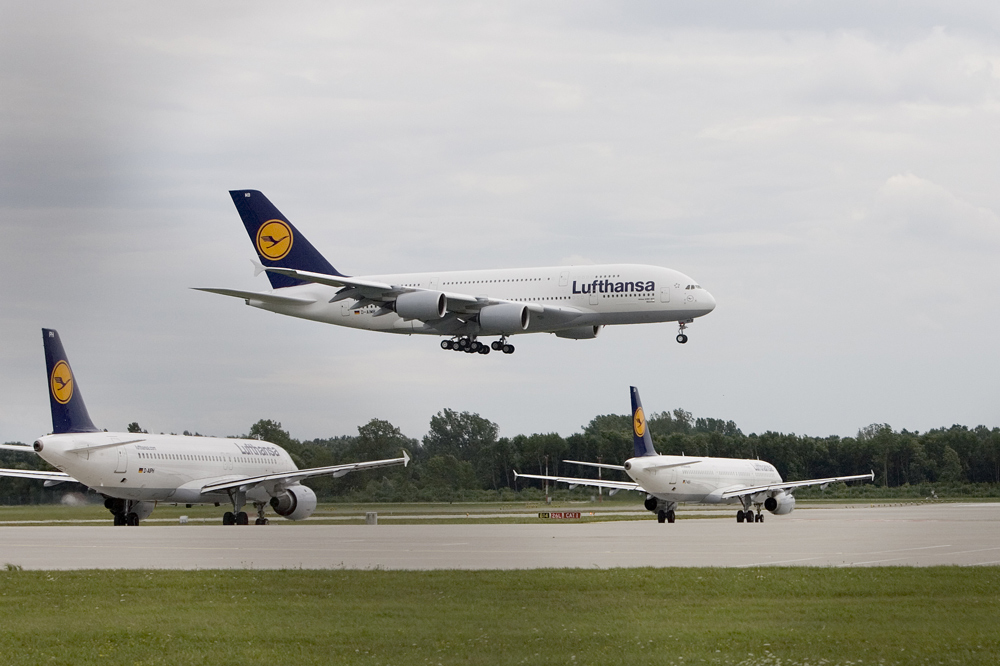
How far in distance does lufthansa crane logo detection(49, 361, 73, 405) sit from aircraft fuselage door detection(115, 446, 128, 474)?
469 cm

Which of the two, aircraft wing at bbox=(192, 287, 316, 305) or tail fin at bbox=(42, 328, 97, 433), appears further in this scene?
tail fin at bbox=(42, 328, 97, 433)

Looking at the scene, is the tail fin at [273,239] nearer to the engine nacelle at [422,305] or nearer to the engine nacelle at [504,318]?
the engine nacelle at [422,305]

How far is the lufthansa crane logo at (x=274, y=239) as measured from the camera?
6938 centimetres

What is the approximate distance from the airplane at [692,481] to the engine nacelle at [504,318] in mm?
24456

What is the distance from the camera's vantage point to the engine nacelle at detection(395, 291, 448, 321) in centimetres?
6109

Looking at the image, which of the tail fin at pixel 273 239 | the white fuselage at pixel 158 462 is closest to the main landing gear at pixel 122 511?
the white fuselage at pixel 158 462

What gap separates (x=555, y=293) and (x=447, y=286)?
22.9 ft

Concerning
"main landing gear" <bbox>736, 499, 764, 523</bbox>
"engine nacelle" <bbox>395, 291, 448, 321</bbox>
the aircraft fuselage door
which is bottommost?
"main landing gear" <bbox>736, 499, 764, 523</bbox>

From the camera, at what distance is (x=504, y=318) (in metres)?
60.7

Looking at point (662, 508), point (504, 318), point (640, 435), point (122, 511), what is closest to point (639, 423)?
point (640, 435)

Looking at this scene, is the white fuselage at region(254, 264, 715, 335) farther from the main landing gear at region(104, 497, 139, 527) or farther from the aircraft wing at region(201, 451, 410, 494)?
the main landing gear at region(104, 497, 139, 527)

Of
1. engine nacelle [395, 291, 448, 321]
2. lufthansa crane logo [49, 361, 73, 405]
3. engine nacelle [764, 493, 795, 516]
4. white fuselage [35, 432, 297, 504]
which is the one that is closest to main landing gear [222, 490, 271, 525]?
white fuselage [35, 432, 297, 504]

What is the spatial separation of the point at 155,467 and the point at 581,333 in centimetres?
2828

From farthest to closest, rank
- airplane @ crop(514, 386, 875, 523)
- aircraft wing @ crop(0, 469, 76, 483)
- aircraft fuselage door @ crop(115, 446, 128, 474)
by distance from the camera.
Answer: airplane @ crop(514, 386, 875, 523) → aircraft wing @ crop(0, 469, 76, 483) → aircraft fuselage door @ crop(115, 446, 128, 474)
